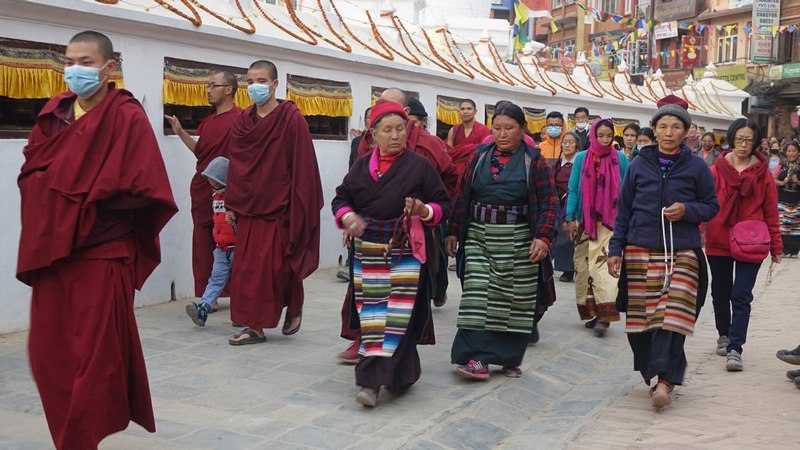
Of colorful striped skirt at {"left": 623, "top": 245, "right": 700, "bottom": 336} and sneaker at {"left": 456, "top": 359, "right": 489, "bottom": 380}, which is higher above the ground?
colorful striped skirt at {"left": 623, "top": 245, "right": 700, "bottom": 336}

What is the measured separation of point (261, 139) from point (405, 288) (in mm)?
1874

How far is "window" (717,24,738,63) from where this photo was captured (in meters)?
37.8

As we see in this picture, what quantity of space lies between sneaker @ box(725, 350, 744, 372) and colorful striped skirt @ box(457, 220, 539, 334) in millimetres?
1554

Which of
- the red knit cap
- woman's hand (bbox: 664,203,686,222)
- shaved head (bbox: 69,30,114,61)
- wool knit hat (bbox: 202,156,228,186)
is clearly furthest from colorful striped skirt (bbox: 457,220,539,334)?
shaved head (bbox: 69,30,114,61)

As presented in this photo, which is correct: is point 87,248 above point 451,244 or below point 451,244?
above

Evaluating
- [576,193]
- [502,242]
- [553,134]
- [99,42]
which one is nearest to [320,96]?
[553,134]

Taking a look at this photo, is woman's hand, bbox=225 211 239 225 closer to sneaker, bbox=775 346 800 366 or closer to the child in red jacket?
the child in red jacket

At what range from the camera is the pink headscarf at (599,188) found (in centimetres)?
737

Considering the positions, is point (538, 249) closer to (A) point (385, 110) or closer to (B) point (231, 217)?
(A) point (385, 110)

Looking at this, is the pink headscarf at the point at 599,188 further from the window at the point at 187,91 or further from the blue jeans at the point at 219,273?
the window at the point at 187,91

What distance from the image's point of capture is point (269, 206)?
6.37 metres

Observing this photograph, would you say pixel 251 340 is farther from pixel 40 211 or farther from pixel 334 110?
pixel 334 110

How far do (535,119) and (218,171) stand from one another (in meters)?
11.3

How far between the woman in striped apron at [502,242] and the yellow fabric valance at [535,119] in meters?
11.8
